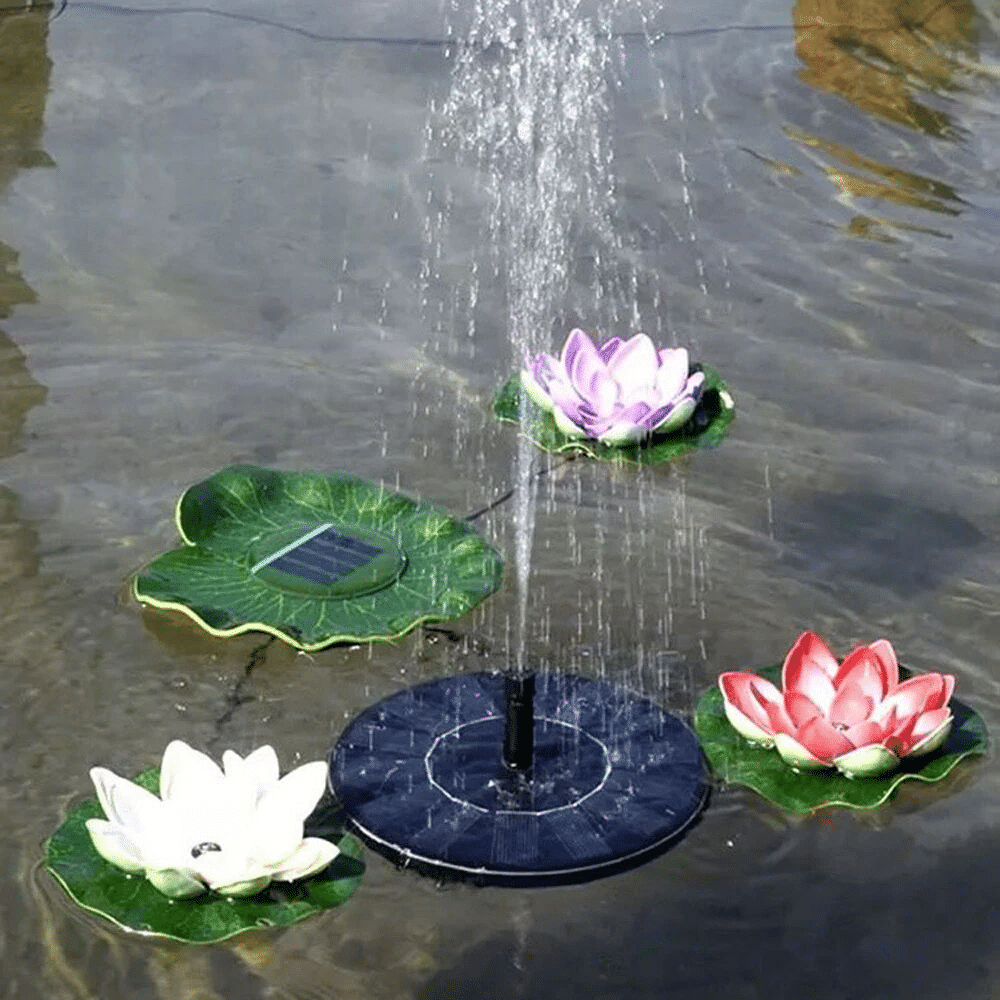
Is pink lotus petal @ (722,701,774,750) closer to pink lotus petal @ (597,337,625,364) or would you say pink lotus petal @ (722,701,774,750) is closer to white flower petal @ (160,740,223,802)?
white flower petal @ (160,740,223,802)

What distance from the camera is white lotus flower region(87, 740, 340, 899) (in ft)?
12.6

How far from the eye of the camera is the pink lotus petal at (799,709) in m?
4.30

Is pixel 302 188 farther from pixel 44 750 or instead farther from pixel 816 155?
pixel 44 750

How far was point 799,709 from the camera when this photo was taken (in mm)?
4320

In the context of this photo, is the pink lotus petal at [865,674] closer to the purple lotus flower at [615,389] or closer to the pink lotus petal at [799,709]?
the pink lotus petal at [799,709]

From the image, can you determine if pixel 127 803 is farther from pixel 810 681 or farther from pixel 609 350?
pixel 609 350

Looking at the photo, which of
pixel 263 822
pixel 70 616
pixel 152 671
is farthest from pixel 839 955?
pixel 70 616

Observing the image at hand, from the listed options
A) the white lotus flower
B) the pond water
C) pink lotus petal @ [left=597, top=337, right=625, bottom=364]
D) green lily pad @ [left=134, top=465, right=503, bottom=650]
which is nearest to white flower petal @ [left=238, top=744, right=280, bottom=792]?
the white lotus flower

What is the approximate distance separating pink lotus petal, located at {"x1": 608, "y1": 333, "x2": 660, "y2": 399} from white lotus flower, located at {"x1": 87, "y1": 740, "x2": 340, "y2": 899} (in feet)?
6.69

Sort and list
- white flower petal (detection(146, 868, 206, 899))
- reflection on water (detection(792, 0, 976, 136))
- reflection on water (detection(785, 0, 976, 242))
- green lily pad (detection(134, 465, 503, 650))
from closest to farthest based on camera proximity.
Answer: white flower petal (detection(146, 868, 206, 899)), green lily pad (detection(134, 465, 503, 650)), reflection on water (detection(785, 0, 976, 242)), reflection on water (detection(792, 0, 976, 136))

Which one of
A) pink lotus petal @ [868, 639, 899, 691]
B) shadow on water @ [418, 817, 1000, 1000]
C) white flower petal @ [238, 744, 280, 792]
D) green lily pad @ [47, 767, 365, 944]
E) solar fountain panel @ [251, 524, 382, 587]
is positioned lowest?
shadow on water @ [418, 817, 1000, 1000]

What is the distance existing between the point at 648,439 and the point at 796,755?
1555mm

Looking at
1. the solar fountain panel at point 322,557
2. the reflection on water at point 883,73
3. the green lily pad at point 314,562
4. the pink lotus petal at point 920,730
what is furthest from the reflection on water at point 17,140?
the reflection on water at point 883,73

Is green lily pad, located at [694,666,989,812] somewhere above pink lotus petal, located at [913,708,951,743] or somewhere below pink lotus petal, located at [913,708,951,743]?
below
